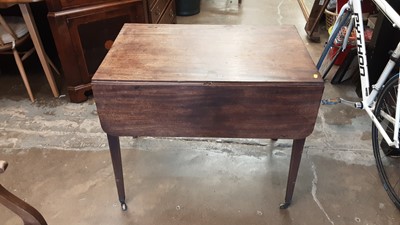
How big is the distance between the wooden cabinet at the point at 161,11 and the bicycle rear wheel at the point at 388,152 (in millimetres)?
1608

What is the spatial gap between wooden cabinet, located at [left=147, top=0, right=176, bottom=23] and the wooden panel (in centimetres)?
131

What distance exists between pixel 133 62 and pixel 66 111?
1179mm

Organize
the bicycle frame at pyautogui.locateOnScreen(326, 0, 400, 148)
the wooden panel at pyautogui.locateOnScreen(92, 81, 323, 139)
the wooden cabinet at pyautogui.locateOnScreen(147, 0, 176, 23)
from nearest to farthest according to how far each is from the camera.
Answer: the wooden panel at pyautogui.locateOnScreen(92, 81, 323, 139), the bicycle frame at pyautogui.locateOnScreen(326, 0, 400, 148), the wooden cabinet at pyautogui.locateOnScreen(147, 0, 176, 23)

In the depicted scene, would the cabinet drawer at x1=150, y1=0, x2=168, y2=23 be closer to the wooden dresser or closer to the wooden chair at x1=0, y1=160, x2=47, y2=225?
the wooden dresser

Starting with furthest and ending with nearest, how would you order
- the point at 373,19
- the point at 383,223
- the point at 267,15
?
the point at 267,15 → the point at 373,19 → the point at 383,223

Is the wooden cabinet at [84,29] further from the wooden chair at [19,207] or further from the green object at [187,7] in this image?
the green object at [187,7]

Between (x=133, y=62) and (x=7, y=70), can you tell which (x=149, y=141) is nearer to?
(x=133, y=62)

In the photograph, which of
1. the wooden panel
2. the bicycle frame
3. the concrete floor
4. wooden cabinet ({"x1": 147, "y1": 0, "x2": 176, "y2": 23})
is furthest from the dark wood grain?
wooden cabinet ({"x1": 147, "y1": 0, "x2": 176, "y2": 23})

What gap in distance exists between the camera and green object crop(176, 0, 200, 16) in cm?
356

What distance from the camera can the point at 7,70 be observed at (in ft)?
8.59

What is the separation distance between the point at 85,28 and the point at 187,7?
182 centimetres

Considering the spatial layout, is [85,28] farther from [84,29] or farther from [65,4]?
[65,4]

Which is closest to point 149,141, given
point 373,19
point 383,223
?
point 383,223

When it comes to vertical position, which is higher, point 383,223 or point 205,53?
point 205,53
